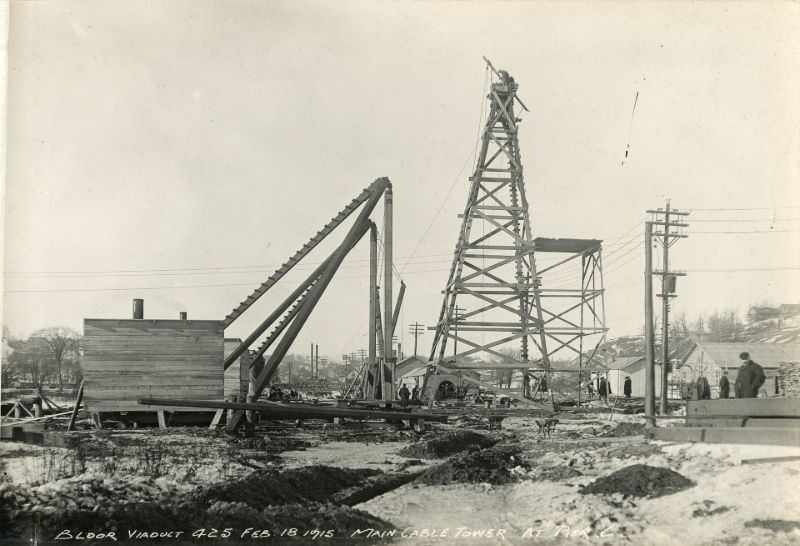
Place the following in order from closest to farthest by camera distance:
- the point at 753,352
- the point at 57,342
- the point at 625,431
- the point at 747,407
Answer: the point at 747,407, the point at 625,431, the point at 57,342, the point at 753,352

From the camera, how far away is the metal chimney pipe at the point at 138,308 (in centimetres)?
1781

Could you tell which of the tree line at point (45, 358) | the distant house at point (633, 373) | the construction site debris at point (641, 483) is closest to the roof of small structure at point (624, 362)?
the distant house at point (633, 373)

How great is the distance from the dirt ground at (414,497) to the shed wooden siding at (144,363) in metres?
4.03

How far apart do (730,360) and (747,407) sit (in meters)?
36.8

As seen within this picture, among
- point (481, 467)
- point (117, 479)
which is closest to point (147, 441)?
point (117, 479)

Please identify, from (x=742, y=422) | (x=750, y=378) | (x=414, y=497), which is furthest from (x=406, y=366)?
(x=414, y=497)

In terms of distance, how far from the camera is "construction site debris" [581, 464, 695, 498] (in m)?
9.07

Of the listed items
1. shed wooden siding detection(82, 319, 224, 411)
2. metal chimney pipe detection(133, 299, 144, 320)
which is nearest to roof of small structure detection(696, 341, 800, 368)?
shed wooden siding detection(82, 319, 224, 411)

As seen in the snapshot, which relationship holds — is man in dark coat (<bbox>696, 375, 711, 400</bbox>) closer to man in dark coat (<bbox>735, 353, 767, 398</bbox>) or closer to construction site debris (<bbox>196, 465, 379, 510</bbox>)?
man in dark coat (<bbox>735, 353, 767, 398</bbox>)

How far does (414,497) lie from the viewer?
997 centimetres

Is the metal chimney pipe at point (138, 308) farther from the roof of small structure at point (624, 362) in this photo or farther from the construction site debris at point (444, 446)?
the roof of small structure at point (624, 362)

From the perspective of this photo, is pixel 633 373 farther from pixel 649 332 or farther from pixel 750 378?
pixel 750 378

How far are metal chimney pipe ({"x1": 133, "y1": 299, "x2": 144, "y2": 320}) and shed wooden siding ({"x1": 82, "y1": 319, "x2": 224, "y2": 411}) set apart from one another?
→ 85cm

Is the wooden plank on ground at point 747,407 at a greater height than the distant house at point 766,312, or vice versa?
the distant house at point 766,312
